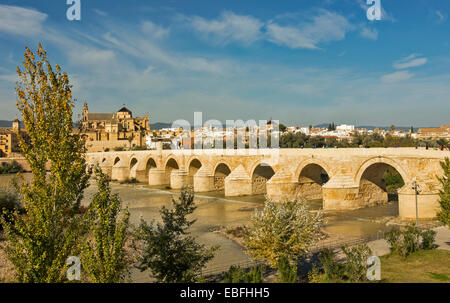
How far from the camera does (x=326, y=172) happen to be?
27391 millimetres

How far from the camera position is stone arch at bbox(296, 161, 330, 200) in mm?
25158

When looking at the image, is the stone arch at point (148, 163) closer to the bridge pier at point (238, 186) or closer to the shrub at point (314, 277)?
the bridge pier at point (238, 186)

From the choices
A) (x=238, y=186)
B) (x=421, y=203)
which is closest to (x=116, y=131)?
(x=238, y=186)

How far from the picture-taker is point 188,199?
313 inches

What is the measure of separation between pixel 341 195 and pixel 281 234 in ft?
42.9

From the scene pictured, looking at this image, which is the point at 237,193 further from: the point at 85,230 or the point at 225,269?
the point at 85,230

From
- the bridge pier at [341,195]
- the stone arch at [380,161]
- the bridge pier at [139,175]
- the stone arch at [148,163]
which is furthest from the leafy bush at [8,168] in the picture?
the stone arch at [380,161]

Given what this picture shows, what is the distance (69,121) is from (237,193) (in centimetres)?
2325

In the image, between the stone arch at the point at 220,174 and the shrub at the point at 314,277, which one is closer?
the shrub at the point at 314,277

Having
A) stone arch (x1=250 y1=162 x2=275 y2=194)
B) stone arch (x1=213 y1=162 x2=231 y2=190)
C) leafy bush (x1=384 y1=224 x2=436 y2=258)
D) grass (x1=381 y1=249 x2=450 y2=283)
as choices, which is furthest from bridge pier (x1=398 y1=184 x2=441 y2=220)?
stone arch (x1=213 y1=162 x2=231 y2=190)

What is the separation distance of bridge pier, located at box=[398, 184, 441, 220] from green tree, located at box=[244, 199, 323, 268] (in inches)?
381

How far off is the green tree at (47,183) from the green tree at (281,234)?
5.17m

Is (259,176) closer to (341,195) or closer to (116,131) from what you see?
(341,195)

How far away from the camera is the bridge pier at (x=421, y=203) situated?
16.8m
